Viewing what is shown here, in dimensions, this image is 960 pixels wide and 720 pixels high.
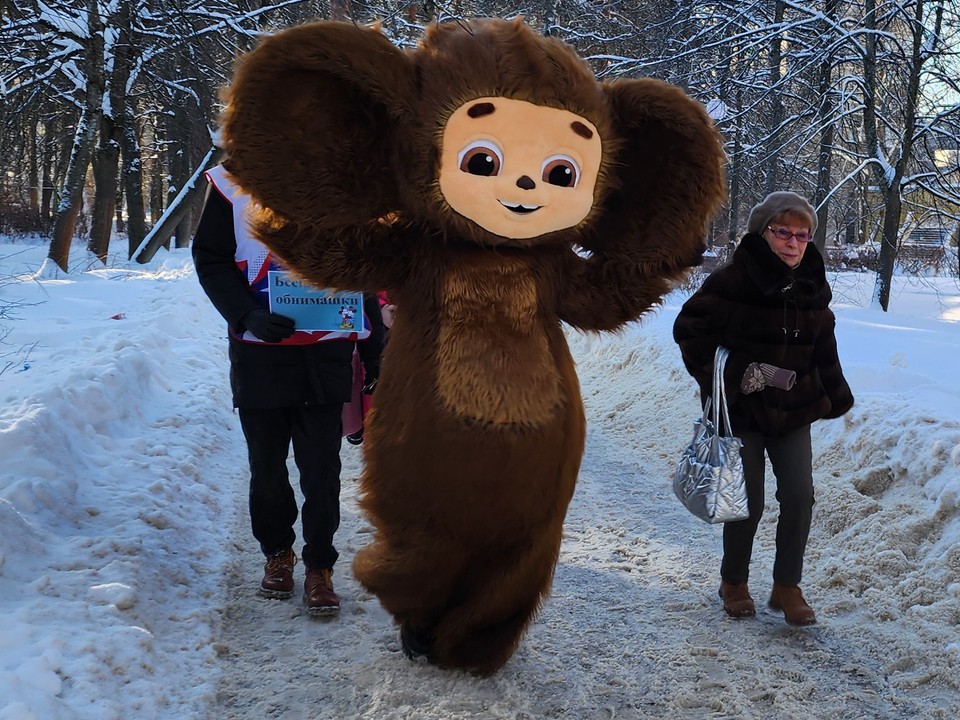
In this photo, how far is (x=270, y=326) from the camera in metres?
3.48

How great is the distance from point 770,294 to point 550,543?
1507 mm

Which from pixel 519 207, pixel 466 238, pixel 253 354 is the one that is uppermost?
pixel 519 207

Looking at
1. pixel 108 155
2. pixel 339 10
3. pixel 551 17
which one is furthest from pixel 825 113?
pixel 108 155

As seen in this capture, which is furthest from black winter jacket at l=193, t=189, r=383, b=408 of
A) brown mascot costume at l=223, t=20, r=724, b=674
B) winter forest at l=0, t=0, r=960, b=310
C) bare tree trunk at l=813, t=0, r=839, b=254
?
bare tree trunk at l=813, t=0, r=839, b=254

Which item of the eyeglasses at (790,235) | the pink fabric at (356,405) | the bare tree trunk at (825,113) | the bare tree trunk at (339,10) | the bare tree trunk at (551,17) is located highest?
the bare tree trunk at (551,17)

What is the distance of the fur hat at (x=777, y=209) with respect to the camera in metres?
3.81

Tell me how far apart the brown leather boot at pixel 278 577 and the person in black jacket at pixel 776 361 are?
2.01 m

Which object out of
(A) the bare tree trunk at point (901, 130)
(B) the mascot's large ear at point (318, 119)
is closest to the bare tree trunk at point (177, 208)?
(A) the bare tree trunk at point (901, 130)

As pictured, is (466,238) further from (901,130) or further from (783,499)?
(901,130)

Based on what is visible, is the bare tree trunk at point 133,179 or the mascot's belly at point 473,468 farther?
the bare tree trunk at point 133,179

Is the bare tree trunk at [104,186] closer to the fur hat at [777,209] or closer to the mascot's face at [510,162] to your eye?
the fur hat at [777,209]

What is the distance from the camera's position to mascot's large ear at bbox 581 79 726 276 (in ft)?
10.5

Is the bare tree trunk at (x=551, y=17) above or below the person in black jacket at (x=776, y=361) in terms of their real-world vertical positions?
above

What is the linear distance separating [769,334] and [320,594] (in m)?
2.26
